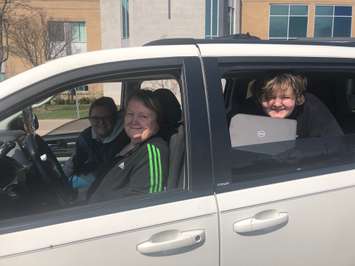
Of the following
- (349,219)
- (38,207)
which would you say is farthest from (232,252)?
(38,207)

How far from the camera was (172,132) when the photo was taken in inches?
100

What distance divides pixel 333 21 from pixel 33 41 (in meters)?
26.1

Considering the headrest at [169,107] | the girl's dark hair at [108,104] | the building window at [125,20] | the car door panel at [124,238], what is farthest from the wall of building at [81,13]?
the car door panel at [124,238]

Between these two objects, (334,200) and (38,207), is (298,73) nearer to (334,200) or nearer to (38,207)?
(334,200)

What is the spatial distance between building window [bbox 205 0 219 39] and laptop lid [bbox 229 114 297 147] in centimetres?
3017

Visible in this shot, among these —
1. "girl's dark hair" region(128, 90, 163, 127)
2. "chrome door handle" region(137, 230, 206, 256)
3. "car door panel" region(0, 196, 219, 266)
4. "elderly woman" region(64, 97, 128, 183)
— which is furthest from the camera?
"elderly woman" region(64, 97, 128, 183)

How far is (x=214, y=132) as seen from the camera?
83.3 inches

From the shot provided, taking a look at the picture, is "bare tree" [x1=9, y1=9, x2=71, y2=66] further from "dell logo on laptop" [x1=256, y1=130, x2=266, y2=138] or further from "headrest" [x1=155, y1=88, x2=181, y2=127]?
"dell logo on laptop" [x1=256, y1=130, x2=266, y2=138]

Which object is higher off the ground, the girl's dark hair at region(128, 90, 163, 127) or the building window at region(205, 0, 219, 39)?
the building window at region(205, 0, 219, 39)

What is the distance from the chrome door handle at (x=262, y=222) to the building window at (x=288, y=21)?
42978mm

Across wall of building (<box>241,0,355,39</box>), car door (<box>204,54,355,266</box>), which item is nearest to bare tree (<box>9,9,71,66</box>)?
wall of building (<box>241,0,355,39</box>)

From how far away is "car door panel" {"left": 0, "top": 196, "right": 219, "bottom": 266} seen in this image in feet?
5.84

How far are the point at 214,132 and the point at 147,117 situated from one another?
1.92ft

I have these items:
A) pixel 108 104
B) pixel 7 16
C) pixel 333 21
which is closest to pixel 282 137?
pixel 108 104
